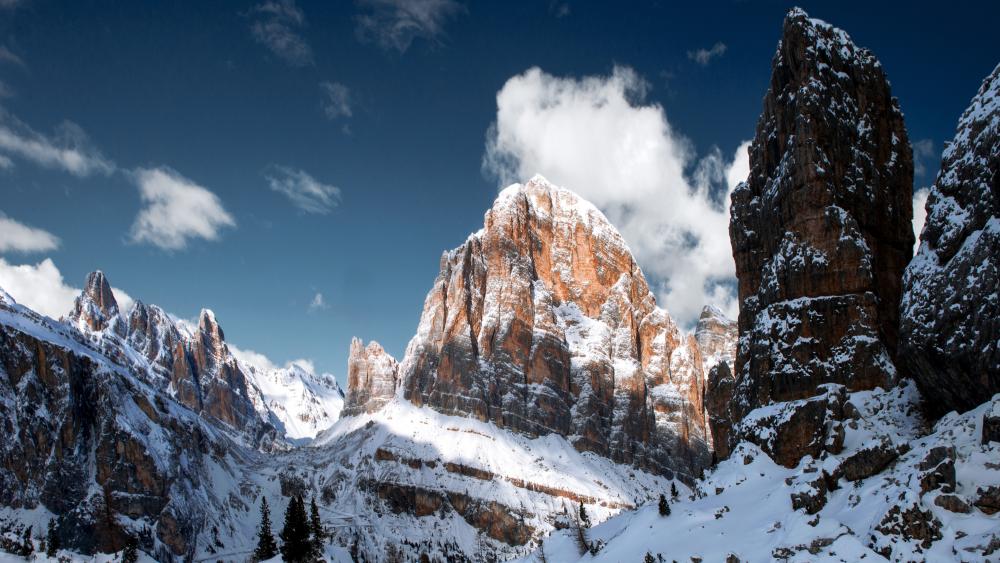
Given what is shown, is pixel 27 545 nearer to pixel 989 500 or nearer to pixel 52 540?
pixel 52 540

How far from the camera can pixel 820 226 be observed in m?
102

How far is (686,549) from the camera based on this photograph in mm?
87812

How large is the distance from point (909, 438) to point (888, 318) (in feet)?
77.2

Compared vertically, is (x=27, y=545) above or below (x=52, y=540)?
below

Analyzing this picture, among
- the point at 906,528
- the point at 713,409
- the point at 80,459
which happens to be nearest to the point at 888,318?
the point at 906,528

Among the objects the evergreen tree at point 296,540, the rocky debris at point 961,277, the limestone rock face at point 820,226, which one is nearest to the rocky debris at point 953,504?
the rocky debris at point 961,277

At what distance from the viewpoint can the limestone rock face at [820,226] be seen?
97.6m

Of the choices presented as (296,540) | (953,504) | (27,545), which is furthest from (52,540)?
(953,504)

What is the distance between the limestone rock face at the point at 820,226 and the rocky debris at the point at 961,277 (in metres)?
17.8

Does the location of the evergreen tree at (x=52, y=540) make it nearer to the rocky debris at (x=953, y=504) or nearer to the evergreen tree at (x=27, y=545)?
the evergreen tree at (x=27, y=545)

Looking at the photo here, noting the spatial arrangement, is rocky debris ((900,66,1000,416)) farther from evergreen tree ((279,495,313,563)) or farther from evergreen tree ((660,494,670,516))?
evergreen tree ((279,495,313,563))

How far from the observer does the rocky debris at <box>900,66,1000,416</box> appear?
67.9 m

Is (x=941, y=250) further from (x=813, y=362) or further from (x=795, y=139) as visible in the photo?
(x=795, y=139)

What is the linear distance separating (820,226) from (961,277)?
31553 millimetres
